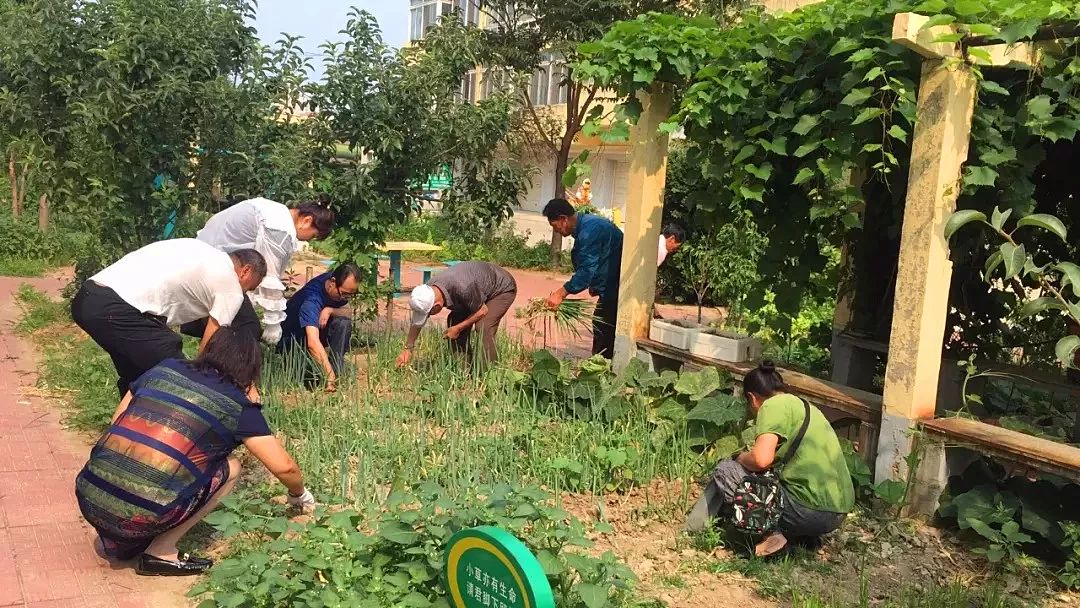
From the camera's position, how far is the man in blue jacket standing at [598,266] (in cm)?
695

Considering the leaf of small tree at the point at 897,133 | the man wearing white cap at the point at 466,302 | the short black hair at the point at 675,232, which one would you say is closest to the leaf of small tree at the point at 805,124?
the leaf of small tree at the point at 897,133

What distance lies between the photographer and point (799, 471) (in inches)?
169

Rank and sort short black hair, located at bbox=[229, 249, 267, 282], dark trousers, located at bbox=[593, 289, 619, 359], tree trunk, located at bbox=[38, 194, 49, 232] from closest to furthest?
short black hair, located at bbox=[229, 249, 267, 282]
dark trousers, located at bbox=[593, 289, 619, 359]
tree trunk, located at bbox=[38, 194, 49, 232]

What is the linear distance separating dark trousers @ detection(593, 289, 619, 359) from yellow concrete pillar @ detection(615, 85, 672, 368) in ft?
1.92

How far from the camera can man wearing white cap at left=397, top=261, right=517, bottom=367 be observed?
6.46 metres

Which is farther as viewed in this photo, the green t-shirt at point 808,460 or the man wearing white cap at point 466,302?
the man wearing white cap at point 466,302

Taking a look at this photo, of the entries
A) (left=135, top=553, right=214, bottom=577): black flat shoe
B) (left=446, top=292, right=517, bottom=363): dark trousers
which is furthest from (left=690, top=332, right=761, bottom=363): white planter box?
(left=135, top=553, right=214, bottom=577): black flat shoe

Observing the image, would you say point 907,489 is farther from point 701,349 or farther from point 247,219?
point 247,219

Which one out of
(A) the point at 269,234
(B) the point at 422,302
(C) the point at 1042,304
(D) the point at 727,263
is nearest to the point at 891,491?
(C) the point at 1042,304

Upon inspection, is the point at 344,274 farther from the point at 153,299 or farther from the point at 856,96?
the point at 856,96

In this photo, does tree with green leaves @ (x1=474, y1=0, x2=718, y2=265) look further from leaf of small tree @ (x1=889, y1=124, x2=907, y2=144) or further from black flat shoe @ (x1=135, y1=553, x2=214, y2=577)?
black flat shoe @ (x1=135, y1=553, x2=214, y2=577)

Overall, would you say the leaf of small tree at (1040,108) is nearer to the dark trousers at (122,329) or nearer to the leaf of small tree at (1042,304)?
the leaf of small tree at (1042,304)

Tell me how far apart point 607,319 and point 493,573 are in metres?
4.78

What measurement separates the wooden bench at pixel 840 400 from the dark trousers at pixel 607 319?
1.13 metres
